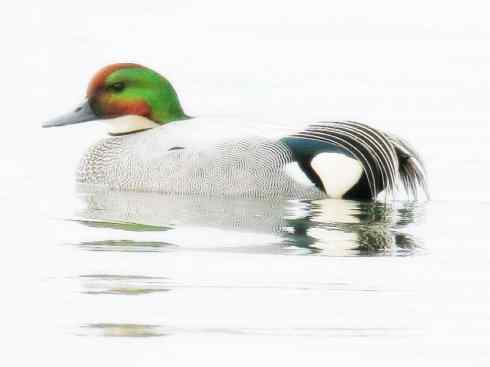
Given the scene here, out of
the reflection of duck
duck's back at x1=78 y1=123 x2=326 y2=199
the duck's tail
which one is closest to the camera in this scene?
the reflection of duck

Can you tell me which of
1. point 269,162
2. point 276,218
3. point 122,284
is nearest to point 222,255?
point 122,284

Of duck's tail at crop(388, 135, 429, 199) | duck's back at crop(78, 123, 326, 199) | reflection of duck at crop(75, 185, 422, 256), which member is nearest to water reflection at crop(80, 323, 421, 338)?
reflection of duck at crop(75, 185, 422, 256)

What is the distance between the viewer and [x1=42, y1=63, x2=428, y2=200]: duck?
927 cm

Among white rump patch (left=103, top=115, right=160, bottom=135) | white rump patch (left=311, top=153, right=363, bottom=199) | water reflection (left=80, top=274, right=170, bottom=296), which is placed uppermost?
white rump patch (left=103, top=115, right=160, bottom=135)

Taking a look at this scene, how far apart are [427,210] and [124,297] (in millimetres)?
3660

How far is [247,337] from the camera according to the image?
18.1ft

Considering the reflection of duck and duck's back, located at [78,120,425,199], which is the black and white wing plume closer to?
duck's back, located at [78,120,425,199]

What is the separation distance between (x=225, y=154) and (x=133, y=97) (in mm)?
1079

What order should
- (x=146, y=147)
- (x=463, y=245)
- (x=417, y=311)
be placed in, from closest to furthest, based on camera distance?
1. (x=417, y=311)
2. (x=463, y=245)
3. (x=146, y=147)

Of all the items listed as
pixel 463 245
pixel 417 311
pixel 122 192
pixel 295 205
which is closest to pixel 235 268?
pixel 417 311

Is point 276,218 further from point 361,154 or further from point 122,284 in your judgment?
point 122,284

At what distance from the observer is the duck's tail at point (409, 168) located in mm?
9664

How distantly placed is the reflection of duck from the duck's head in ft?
2.11

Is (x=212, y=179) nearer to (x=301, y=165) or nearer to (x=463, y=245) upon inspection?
(x=301, y=165)
